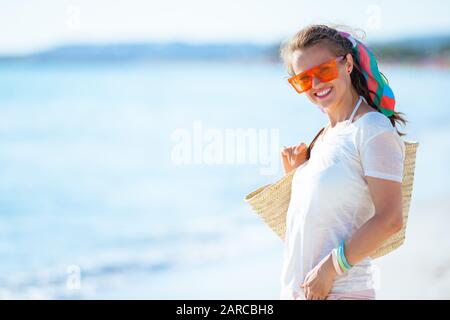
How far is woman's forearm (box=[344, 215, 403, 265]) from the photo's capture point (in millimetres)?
1833

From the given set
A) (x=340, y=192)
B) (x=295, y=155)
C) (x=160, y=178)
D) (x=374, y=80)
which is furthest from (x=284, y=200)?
(x=160, y=178)

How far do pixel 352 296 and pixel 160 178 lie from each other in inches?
457

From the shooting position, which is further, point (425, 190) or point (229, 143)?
point (229, 143)

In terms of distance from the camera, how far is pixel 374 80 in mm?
2004

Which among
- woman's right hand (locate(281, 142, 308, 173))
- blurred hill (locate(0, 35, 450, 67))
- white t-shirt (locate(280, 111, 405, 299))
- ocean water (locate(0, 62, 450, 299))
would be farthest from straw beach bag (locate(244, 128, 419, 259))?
blurred hill (locate(0, 35, 450, 67))

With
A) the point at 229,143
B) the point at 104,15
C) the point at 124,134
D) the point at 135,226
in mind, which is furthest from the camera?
the point at 104,15

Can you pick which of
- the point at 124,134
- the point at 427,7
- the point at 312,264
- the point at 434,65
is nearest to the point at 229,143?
the point at 124,134

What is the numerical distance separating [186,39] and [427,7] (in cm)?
639

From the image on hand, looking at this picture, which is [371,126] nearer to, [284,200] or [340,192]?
[340,192]

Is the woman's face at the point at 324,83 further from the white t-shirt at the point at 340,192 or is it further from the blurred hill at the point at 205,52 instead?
the blurred hill at the point at 205,52

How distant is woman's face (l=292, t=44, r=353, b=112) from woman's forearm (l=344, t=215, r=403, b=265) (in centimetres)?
33

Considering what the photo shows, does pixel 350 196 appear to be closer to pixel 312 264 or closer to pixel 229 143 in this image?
pixel 312 264

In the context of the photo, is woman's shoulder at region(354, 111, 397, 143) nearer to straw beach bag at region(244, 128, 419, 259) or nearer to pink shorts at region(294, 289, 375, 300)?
straw beach bag at region(244, 128, 419, 259)

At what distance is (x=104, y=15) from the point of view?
21.7m
